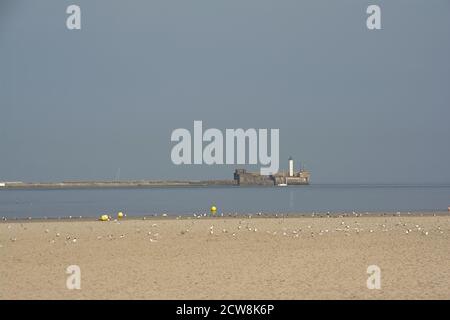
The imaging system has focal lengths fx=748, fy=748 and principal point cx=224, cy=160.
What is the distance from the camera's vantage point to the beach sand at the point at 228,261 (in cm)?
1636

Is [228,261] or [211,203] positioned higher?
[228,261]

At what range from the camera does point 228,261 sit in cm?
2158

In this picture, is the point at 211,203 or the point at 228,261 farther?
the point at 211,203

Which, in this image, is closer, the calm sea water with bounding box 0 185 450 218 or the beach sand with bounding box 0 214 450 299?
the beach sand with bounding box 0 214 450 299

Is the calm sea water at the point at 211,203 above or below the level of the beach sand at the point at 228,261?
below

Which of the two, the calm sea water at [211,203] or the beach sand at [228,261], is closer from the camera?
the beach sand at [228,261]

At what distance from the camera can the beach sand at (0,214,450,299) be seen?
16359 millimetres

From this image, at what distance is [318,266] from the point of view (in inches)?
802

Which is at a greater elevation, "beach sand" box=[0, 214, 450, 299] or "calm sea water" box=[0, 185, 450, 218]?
"beach sand" box=[0, 214, 450, 299]
